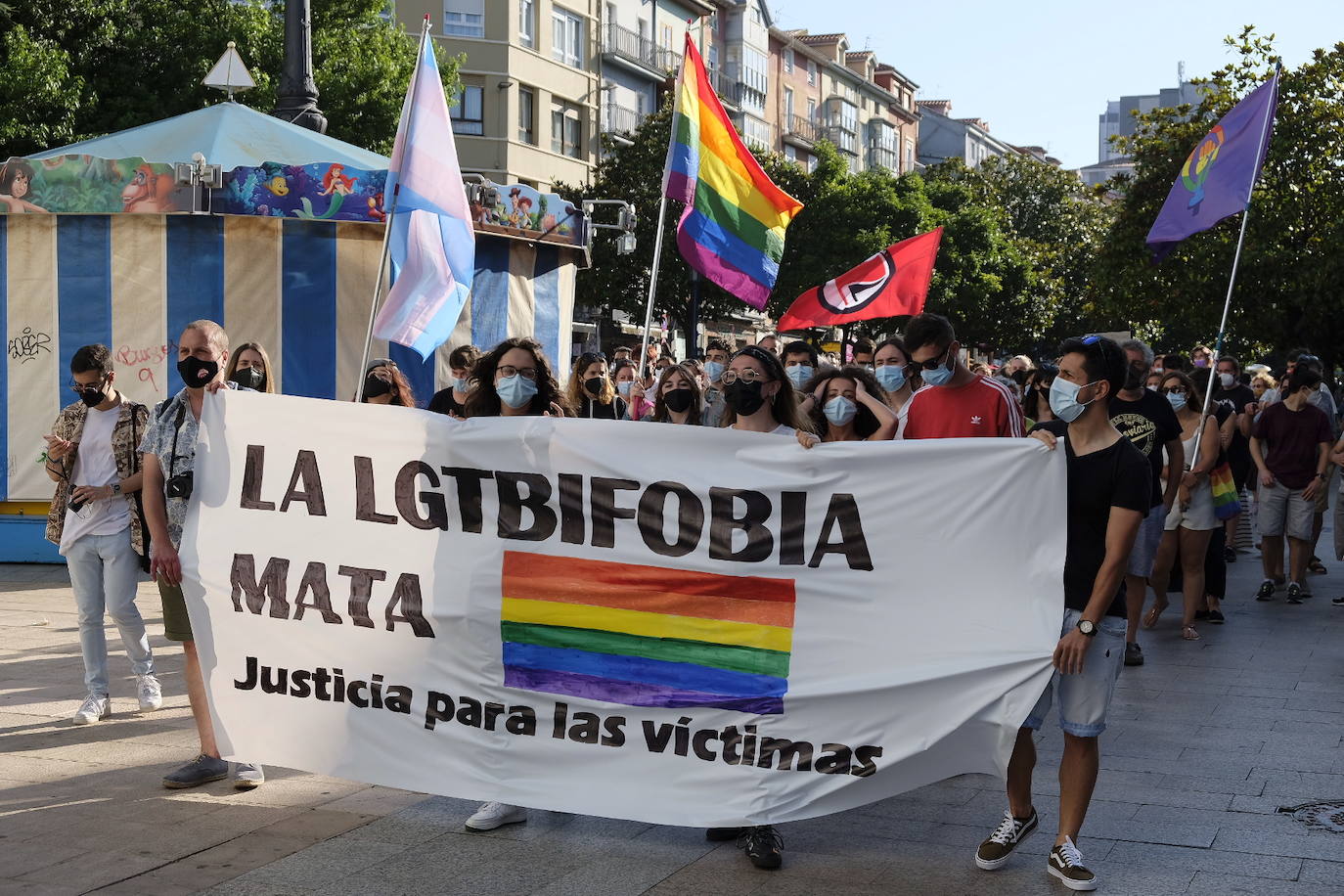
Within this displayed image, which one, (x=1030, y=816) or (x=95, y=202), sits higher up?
(x=95, y=202)

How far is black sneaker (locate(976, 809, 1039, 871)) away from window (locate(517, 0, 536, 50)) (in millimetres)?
43140

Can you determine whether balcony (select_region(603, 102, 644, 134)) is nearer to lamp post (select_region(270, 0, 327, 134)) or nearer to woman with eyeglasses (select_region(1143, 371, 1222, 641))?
lamp post (select_region(270, 0, 327, 134))

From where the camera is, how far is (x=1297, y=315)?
1120 inches

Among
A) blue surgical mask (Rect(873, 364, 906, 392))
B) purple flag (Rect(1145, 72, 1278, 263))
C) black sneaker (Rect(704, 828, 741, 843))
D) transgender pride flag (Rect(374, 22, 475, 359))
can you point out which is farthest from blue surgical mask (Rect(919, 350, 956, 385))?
purple flag (Rect(1145, 72, 1278, 263))

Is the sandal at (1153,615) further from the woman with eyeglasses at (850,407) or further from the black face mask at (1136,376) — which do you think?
the woman with eyeglasses at (850,407)

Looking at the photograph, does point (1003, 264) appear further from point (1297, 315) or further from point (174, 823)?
point (174, 823)

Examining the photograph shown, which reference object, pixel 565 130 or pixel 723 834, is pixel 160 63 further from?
pixel 723 834

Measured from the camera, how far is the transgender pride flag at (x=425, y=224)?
23.3 feet

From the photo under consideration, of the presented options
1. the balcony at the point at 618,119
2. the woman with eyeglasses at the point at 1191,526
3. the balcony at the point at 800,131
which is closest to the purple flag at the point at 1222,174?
the woman with eyeglasses at the point at 1191,526

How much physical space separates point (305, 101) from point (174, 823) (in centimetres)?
1073

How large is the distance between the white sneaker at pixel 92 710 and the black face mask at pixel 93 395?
1.36 metres

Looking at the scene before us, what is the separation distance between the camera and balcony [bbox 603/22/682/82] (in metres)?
50.5

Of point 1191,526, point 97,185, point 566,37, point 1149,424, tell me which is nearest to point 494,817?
point 1149,424

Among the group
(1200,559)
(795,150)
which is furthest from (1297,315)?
(795,150)
